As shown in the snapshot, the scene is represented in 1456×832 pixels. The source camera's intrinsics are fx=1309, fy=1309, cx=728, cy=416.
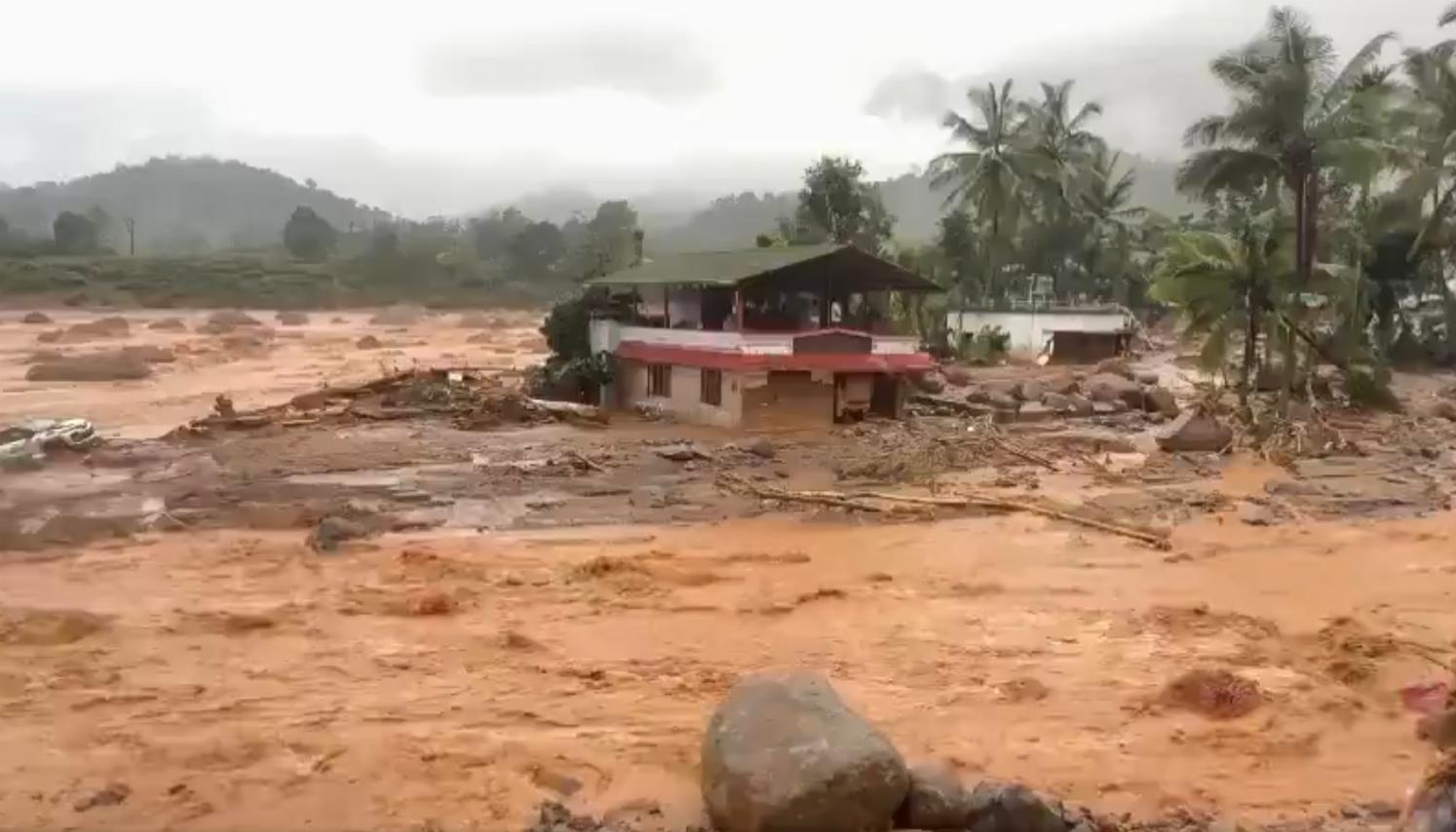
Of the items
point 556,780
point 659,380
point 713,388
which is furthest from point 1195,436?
point 556,780

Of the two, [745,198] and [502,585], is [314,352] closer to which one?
[502,585]

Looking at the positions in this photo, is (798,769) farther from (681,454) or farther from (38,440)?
(38,440)

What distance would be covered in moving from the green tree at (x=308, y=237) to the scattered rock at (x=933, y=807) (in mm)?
88023

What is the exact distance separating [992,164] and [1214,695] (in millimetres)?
36878

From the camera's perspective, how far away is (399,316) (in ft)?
236

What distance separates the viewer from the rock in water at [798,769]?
805 centimetres

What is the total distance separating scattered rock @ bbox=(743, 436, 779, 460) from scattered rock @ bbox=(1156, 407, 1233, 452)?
772 centimetres

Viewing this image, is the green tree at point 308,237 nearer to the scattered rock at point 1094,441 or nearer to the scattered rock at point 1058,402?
the scattered rock at point 1058,402

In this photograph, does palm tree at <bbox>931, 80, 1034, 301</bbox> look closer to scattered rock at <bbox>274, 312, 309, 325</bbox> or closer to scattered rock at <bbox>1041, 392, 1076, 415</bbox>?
Answer: scattered rock at <bbox>1041, 392, 1076, 415</bbox>

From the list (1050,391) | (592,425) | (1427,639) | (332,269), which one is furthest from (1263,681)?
(332,269)

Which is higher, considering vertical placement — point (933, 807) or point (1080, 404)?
point (1080, 404)

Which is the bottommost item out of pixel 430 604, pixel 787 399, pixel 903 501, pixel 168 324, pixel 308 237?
pixel 430 604

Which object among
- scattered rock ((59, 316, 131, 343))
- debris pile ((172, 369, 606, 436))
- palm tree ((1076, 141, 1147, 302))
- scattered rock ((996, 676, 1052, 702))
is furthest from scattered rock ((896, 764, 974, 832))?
scattered rock ((59, 316, 131, 343))

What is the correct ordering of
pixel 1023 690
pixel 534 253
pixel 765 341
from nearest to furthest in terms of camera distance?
1. pixel 1023 690
2. pixel 765 341
3. pixel 534 253
